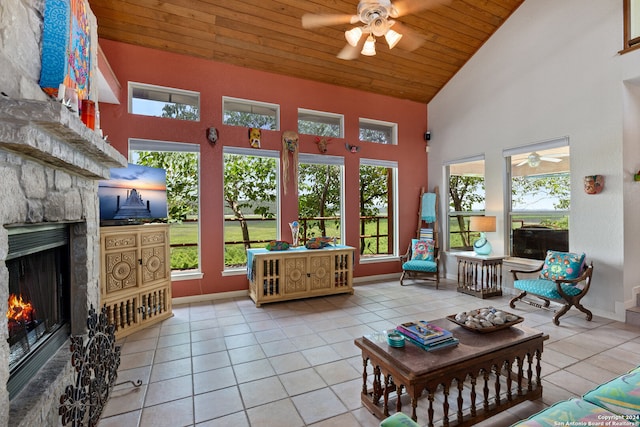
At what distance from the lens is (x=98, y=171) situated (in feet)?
7.10

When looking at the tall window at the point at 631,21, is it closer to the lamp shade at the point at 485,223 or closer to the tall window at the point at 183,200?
the lamp shade at the point at 485,223

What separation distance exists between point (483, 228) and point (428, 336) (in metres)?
3.38

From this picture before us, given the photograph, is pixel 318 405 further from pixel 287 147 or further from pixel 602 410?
pixel 287 147

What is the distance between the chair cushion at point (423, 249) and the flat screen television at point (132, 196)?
13.3ft

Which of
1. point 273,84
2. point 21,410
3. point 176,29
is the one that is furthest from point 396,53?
point 21,410

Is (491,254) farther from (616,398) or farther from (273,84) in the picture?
(273,84)

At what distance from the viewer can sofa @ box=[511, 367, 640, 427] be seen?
1.24m

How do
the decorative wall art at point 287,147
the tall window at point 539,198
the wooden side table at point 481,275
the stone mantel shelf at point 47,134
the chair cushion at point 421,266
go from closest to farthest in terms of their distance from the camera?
the stone mantel shelf at point 47,134 < the tall window at point 539,198 < the wooden side table at point 481,275 < the decorative wall art at point 287,147 < the chair cushion at point 421,266

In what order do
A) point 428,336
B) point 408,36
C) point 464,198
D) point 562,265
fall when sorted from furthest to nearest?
point 464,198, point 562,265, point 408,36, point 428,336

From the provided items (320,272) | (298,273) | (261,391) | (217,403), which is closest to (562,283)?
(320,272)

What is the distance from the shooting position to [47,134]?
136cm

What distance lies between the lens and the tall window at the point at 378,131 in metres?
5.62

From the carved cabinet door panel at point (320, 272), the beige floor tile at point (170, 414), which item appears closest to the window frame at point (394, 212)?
the carved cabinet door panel at point (320, 272)

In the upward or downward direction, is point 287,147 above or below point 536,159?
above
